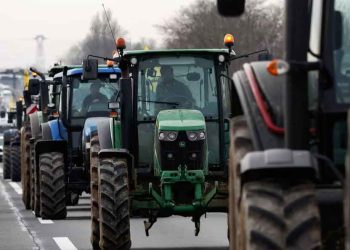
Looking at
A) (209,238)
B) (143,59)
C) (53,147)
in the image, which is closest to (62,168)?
(53,147)

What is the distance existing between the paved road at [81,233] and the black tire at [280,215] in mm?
8890

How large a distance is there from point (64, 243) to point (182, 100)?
2469 mm

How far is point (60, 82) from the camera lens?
24531 millimetres

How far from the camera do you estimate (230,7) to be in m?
8.95

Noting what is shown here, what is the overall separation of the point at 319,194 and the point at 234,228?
4.59ft

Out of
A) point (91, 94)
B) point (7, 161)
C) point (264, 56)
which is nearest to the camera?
point (264, 56)

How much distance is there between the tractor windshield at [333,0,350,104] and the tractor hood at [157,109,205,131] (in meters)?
7.36

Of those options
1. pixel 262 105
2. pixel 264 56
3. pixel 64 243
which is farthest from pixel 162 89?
pixel 262 105

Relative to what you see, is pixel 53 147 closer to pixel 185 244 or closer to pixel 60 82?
pixel 60 82

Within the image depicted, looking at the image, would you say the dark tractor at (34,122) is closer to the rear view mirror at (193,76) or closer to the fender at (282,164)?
the rear view mirror at (193,76)

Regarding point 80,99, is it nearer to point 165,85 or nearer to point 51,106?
point 51,106

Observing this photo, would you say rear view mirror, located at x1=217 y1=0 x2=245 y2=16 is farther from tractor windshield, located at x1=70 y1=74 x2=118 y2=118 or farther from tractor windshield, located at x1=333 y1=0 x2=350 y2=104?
tractor windshield, located at x1=70 y1=74 x2=118 y2=118

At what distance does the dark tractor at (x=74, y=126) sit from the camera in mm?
22694

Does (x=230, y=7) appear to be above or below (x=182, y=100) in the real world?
above
